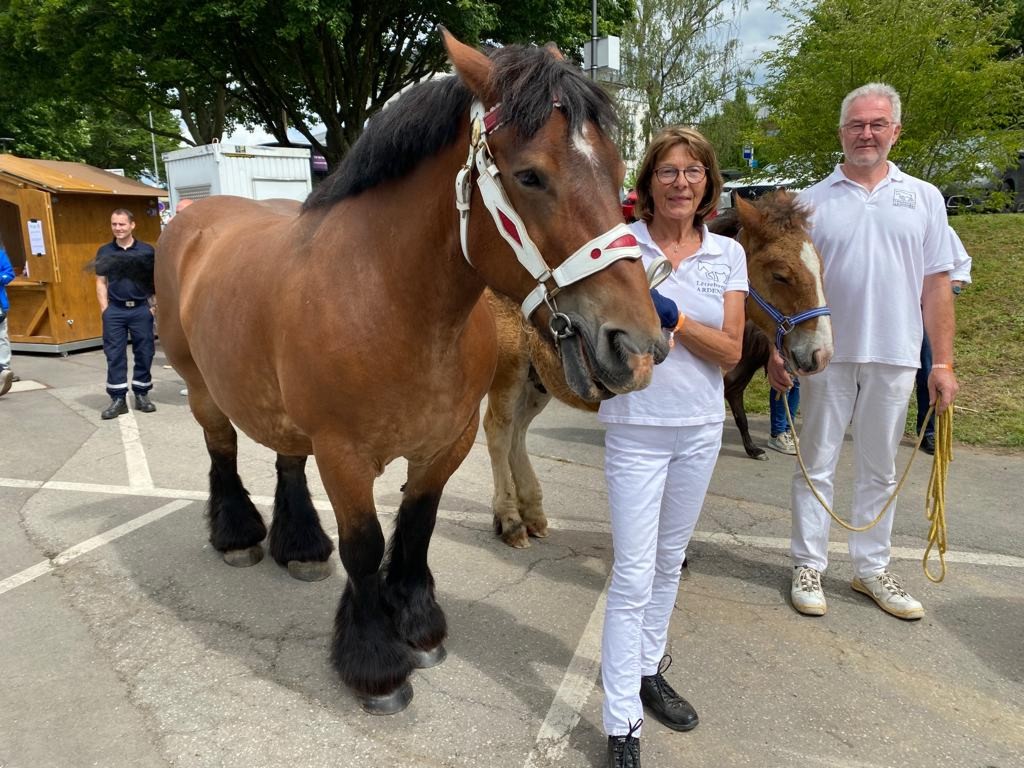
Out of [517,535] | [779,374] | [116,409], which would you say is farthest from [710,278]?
[116,409]

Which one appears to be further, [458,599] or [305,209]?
[458,599]

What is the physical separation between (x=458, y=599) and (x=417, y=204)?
1965mm

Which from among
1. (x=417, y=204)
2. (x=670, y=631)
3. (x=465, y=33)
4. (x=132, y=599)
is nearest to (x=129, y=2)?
(x=465, y=33)

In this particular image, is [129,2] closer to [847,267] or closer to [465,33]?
[465,33]

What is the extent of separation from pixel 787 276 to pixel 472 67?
1766 millimetres

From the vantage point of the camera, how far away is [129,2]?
1023cm

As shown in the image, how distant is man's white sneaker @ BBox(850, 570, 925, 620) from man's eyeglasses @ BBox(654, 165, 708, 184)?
7.21 ft

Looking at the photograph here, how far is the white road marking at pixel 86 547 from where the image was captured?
3287 mm

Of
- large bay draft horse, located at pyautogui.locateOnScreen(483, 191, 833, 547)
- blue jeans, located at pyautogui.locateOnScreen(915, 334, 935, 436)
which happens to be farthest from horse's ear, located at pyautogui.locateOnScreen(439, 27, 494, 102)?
blue jeans, located at pyautogui.locateOnScreen(915, 334, 935, 436)

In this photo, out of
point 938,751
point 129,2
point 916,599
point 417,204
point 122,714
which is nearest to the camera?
point 417,204

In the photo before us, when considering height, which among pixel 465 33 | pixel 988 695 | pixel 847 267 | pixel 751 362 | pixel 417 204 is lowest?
pixel 988 695

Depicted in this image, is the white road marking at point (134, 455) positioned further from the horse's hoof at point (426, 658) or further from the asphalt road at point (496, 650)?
the horse's hoof at point (426, 658)

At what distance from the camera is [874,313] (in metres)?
2.85

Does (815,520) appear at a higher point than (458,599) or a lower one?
higher
